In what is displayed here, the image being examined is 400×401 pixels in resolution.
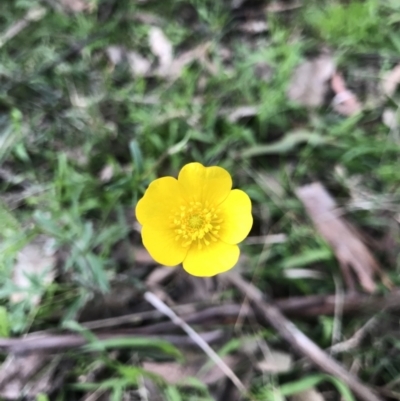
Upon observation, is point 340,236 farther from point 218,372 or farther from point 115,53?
point 115,53

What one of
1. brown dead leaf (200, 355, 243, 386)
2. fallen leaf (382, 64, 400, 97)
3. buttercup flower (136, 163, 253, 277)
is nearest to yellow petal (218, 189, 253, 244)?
buttercup flower (136, 163, 253, 277)

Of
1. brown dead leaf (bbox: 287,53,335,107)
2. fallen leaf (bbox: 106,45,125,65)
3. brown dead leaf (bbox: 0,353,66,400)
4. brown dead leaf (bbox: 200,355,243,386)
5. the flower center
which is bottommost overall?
brown dead leaf (bbox: 200,355,243,386)

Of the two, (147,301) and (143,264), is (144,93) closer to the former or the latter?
(143,264)

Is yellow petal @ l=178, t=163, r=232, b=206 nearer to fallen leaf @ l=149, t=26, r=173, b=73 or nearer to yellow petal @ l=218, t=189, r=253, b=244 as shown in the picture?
yellow petal @ l=218, t=189, r=253, b=244

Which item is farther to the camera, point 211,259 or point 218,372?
point 218,372

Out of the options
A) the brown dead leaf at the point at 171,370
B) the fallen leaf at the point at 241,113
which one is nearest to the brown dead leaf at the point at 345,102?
the fallen leaf at the point at 241,113

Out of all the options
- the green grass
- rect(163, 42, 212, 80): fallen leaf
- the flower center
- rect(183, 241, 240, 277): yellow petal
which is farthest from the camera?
rect(163, 42, 212, 80): fallen leaf

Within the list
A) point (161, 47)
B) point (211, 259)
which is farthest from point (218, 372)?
point (161, 47)
